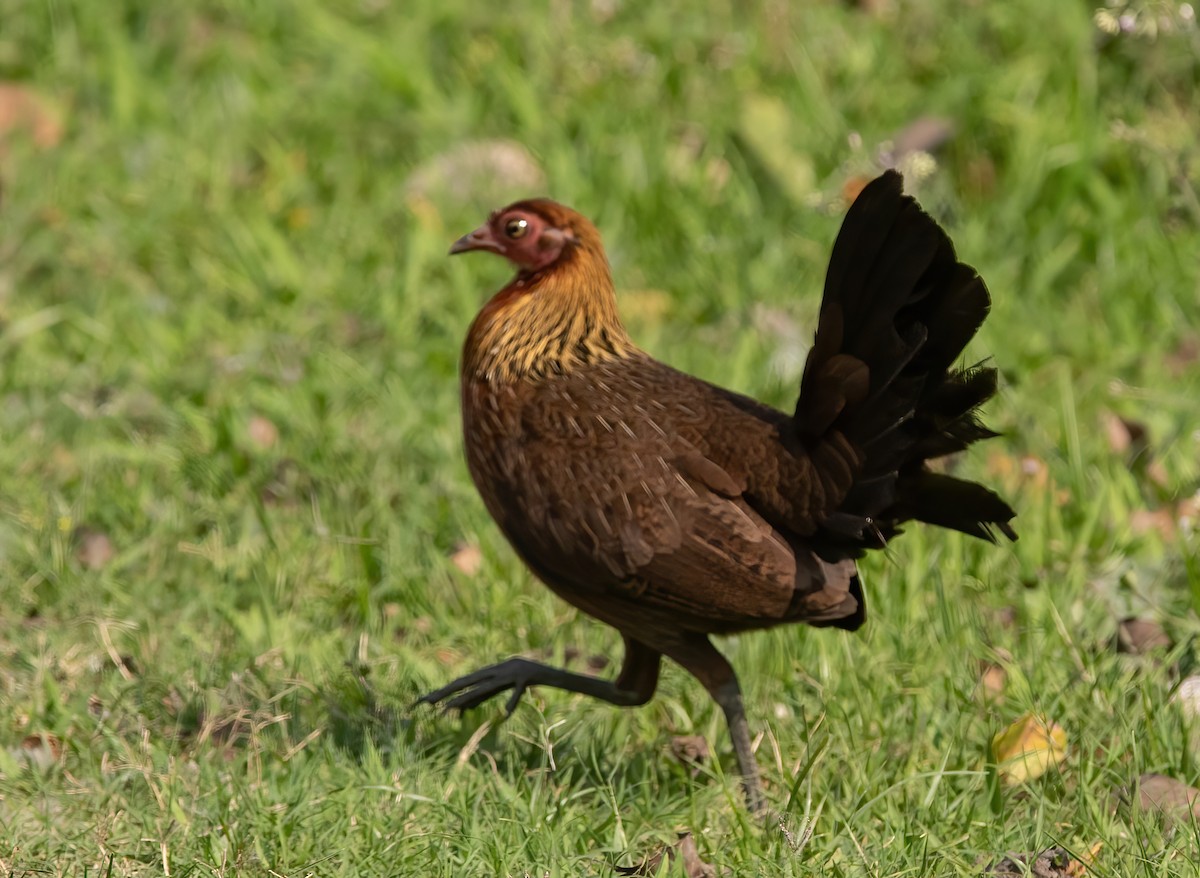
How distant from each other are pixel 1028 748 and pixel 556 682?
44.2 inches

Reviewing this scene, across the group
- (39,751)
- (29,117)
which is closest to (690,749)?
(39,751)

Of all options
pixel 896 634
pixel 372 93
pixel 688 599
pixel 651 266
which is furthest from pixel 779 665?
pixel 372 93

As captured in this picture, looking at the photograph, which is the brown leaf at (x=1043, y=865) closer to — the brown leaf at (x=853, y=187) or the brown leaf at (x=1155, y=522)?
the brown leaf at (x=1155, y=522)

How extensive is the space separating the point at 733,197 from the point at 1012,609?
276 cm

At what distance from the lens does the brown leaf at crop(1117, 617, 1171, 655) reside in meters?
4.29

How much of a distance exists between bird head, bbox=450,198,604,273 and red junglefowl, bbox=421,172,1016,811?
26cm

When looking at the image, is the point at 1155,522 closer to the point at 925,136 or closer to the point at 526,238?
the point at 526,238

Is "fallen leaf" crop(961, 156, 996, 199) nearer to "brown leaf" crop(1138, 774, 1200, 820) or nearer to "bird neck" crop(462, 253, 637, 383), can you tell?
"bird neck" crop(462, 253, 637, 383)

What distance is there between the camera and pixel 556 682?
4.03m

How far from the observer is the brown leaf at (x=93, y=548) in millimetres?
4785

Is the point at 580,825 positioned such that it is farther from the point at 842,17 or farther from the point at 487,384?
the point at 842,17

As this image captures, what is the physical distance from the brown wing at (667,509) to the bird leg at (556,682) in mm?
262

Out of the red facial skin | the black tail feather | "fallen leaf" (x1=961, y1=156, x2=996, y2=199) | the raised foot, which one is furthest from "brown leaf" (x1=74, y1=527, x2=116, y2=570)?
"fallen leaf" (x1=961, y1=156, x2=996, y2=199)

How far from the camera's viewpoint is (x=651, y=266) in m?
6.64
